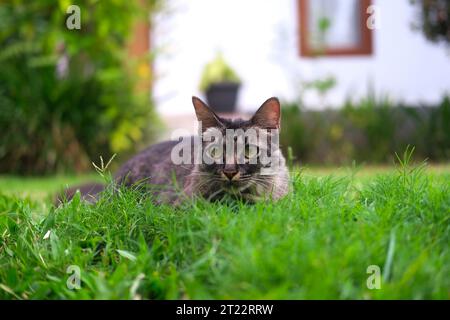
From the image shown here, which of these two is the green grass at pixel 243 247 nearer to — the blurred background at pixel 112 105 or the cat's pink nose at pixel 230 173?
the cat's pink nose at pixel 230 173

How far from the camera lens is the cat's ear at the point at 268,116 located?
2637mm

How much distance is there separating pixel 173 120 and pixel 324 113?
2751 mm

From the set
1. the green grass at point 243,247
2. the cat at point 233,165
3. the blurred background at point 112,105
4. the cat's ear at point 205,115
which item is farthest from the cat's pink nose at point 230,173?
the blurred background at point 112,105

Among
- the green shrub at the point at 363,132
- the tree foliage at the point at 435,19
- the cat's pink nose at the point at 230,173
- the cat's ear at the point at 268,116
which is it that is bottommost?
the green shrub at the point at 363,132

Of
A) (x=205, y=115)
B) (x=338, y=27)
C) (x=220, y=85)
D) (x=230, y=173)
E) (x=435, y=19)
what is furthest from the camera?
(x=338, y=27)

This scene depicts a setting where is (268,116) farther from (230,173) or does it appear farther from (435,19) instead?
(435,19)

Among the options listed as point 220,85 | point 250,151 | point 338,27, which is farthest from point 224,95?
point 250,151

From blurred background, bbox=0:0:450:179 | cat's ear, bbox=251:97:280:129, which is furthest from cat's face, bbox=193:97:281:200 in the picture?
blurred background, bbox=0:0:450:179

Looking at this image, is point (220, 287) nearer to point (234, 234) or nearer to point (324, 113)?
point (234, 234)

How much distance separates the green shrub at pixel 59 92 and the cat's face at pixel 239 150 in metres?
4.02

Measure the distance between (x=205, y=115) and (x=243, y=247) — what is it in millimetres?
1061

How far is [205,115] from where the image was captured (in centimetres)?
266

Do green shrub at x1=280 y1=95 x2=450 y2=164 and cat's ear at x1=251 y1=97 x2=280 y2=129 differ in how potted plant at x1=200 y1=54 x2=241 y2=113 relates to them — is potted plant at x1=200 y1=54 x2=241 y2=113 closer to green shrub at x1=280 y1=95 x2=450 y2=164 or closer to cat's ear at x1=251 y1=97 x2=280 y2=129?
green shrub at x1=280 y1=95 x2=450 y2=164

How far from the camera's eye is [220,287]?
5.43 ft
